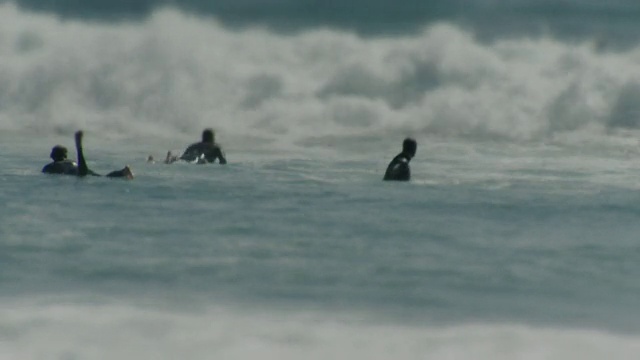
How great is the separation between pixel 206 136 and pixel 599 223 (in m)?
9.15

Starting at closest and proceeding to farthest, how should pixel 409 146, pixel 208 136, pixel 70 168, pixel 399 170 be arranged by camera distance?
pixel 409 146 < pixel 399 170 < pixel 70 168 < pixel 208 136

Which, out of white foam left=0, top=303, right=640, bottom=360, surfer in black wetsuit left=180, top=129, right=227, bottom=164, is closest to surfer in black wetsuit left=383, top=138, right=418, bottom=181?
surfer in black wetsuit left=180, top=129, right=227, bottom=164

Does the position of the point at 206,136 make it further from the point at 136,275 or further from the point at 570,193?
the point at 136,275

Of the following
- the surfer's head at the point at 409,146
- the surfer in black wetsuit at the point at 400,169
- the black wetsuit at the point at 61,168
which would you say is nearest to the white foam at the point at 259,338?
the surfer's head at the point at 409,146

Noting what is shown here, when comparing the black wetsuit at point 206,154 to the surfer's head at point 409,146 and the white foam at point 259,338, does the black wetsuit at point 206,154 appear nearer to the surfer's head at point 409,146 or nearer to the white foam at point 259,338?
the surfer's head at point 409,146

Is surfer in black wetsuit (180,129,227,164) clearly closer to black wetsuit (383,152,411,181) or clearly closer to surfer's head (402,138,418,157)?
black wetsuit (383,152,411,181)

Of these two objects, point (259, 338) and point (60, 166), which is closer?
point (259, 338)

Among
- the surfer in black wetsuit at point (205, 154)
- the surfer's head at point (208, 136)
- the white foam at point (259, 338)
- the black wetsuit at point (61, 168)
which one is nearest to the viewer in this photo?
the white foam at point (259, 338)

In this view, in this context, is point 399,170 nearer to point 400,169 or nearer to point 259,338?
point 400,169

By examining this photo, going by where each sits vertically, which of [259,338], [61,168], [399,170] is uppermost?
[399,170]

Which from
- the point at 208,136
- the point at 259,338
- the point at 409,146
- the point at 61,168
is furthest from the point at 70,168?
the point at 259,338

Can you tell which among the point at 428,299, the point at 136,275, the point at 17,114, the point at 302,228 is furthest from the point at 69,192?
the point at 17,114

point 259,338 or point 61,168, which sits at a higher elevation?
point 61,168

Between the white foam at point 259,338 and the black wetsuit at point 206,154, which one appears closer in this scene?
the white foam at point 259,338
